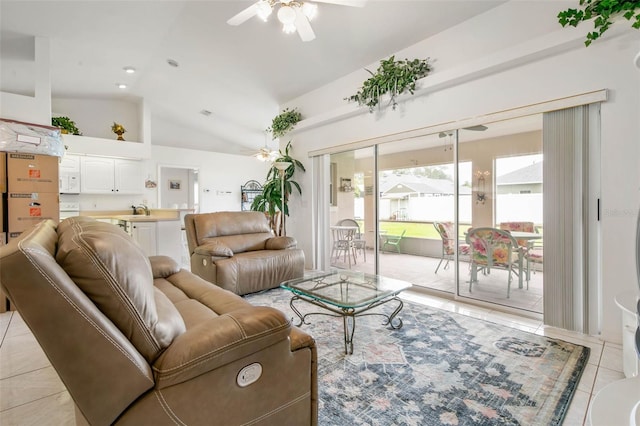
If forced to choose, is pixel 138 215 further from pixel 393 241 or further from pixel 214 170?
pixel 393 241

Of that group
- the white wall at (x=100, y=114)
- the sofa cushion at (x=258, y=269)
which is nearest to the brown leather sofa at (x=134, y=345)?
the sofa cushion at (x=258, y=269)

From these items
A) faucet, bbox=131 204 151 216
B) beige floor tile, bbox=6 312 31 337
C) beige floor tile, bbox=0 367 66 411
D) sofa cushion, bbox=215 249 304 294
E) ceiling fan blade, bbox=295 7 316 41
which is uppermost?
ceiling fan blade, bbox=295 7 316 41

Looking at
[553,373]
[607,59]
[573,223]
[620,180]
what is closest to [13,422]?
[553,373]

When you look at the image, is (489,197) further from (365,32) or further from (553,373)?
(365,32)

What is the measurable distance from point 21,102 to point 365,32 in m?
4.06

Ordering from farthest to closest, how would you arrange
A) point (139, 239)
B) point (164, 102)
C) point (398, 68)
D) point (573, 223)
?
1. point (164, 102)
2. point (139, 239)
3. point (398, 68)
4. point (573, 223)

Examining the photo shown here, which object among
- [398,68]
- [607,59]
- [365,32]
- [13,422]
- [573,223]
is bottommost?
[13,422]

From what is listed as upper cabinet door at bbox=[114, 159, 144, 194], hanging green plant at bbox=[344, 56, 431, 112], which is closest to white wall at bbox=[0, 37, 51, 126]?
upper cabinet door at bbox=[114, 159, 144, 194]

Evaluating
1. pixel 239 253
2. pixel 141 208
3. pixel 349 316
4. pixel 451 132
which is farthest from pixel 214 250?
pixel 141 208

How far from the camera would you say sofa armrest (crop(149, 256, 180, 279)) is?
247 centimetres

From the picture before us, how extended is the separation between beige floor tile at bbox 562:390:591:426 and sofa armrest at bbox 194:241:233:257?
9.93 feet

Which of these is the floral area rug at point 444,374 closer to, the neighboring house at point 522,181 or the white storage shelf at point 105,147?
the neighboring house at point 522,181

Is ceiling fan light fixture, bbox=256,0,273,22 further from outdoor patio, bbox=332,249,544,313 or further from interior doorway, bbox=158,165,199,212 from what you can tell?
interior doorway, bbox=158,165,199,212

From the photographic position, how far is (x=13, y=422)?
4.94 ft
